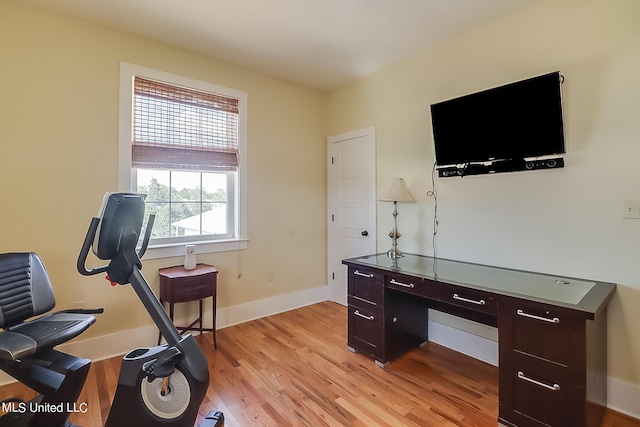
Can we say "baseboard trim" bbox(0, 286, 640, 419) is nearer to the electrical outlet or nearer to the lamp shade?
the electrical outlet

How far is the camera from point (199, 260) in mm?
3047

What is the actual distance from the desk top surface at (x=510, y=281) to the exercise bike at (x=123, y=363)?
1.55 meters

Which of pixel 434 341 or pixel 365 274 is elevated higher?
pixel 365 274

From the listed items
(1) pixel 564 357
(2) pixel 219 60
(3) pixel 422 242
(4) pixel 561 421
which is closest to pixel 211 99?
(2) pixel 219 60

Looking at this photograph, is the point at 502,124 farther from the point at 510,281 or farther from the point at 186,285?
the point at 186,285

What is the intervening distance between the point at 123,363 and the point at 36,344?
1.71 feet

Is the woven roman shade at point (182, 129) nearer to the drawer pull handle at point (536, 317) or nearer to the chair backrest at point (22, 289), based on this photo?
the chair backrest at point (22, 289)

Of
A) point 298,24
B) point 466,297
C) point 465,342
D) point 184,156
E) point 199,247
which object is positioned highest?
point 298,24

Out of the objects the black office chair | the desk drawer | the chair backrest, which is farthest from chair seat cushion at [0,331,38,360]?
the desk drawer

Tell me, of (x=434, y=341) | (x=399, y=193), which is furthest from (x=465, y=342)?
(x=399, y=193)

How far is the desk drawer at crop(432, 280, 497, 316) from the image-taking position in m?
1.86

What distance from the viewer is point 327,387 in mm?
2160

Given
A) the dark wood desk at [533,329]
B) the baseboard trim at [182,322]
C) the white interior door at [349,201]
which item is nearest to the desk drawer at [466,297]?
the dark wood desk at [533,329]

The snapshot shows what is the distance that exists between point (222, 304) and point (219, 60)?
2.52 metres
